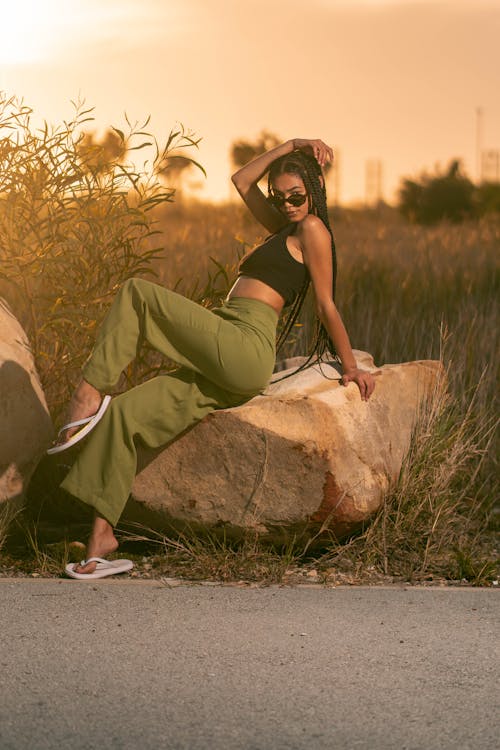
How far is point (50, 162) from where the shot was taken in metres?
5.74

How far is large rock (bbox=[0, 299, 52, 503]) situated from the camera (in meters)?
5.23

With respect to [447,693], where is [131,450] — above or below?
above

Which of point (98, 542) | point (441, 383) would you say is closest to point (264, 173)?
point (441, 383)

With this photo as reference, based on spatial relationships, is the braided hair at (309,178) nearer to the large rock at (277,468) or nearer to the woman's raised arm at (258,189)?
the woman's raised arm at (258,189)

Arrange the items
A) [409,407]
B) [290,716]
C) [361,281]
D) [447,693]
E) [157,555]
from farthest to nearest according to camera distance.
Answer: [361,281]
[409,407]
[157,555]
[447,693]
[290,716]

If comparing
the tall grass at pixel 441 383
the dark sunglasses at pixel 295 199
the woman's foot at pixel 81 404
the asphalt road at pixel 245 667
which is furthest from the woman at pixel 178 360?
the tall grass at pixel 441 383

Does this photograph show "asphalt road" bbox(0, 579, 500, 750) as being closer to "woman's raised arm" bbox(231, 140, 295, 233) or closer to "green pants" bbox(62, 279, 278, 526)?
"green pants" bbox(62, 279, 278, 526)

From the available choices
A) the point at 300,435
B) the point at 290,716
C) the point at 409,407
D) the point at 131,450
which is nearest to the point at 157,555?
the point at 131,450

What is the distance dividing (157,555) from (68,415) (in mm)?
834

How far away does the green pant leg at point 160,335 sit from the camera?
15.8 ft

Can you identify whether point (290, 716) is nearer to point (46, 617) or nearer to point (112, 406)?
point (46, 617)

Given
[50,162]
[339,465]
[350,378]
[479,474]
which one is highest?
[50,162]

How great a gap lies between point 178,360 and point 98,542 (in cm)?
89

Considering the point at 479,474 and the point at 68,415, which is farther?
the point at 479,474
